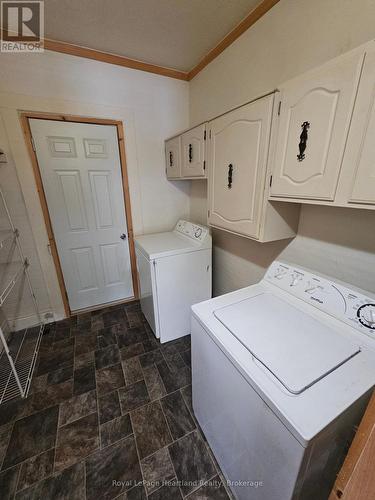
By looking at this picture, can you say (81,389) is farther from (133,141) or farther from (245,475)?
(133,141)

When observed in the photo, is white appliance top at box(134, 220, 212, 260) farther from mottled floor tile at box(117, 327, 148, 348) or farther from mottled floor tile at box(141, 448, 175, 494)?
mottled floor tile at box(141, 448, 175, 494)

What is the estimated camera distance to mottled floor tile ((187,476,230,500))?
108 cm

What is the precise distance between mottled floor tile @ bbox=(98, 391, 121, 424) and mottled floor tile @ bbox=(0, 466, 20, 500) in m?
0.46

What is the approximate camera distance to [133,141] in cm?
230

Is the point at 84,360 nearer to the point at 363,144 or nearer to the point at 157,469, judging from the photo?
the point at 157,469

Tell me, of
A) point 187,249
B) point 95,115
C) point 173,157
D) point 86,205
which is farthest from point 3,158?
point 187,249

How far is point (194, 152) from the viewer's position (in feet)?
5.98

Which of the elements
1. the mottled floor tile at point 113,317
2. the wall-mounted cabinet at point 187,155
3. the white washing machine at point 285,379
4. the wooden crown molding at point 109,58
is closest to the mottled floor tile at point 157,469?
the white washing machine at point 285,379

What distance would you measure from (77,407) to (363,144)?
2.22 m

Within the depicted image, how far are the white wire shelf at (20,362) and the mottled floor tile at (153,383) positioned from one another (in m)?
0.91

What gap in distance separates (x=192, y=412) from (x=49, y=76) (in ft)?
9.69

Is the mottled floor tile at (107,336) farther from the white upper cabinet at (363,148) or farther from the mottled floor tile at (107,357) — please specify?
the white upper cabinet at (363,148)

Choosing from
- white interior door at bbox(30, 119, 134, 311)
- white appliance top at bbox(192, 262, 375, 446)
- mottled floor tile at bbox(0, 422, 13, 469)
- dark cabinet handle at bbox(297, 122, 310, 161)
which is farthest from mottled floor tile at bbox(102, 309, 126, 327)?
dark cabinet handle at bbox(297, 122, 310, 161)

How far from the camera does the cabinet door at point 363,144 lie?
759 millimetres
